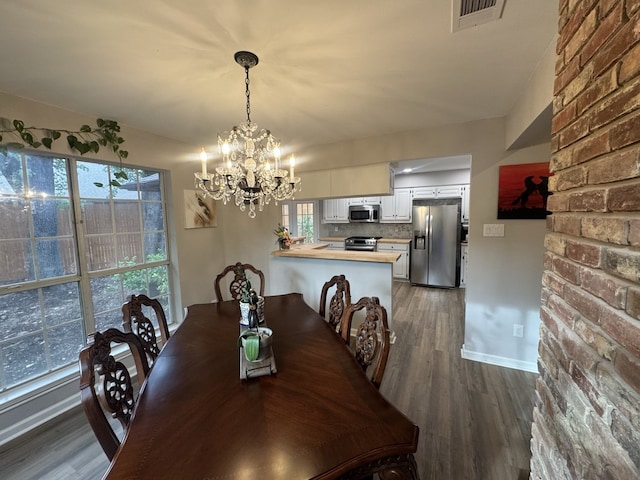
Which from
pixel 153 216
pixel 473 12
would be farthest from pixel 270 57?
pixel 153 216

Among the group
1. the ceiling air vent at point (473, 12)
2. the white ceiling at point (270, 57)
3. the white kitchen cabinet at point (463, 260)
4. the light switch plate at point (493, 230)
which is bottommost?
the white kitchen cabinet at point (463, 260)

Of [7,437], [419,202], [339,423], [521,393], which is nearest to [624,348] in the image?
[339,423]

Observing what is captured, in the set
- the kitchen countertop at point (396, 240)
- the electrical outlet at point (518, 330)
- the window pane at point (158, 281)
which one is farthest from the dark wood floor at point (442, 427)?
the kitchen countertop at point (396, 240)

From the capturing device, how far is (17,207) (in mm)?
1950

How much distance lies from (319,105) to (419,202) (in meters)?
3.82

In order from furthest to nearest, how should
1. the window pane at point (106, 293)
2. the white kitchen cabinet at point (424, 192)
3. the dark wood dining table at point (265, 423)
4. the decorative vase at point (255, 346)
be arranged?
1. the white kitchen cabinet at point (424, 192)
2. the window pane at point (106, 293)
3. the decorative vase at point (255, 346)
4. the dark wood dining table at point (265, 423)

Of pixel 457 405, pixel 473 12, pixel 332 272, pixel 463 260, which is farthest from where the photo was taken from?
pixel 463 260

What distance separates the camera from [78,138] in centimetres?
216

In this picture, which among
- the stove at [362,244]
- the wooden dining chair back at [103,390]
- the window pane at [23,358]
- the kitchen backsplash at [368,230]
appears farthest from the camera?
the kitchen backsplash at [368,230]

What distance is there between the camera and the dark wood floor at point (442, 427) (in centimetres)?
156

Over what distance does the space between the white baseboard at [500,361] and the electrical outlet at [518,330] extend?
258 millimetres

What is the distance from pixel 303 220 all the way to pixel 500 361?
4550 millimetres

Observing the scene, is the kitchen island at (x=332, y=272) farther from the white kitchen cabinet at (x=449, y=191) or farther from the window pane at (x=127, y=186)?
the white kitchen cabinet at (x=449, y=191)

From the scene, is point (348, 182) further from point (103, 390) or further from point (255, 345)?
point (103, 390)
